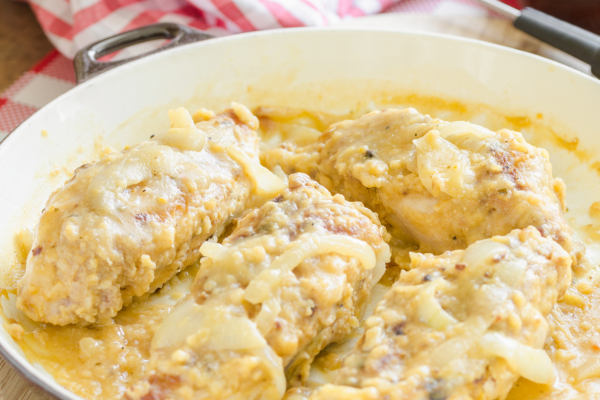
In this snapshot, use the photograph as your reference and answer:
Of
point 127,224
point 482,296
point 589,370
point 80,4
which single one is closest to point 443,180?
point 482,296

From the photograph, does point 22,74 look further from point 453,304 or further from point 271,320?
point 453,304

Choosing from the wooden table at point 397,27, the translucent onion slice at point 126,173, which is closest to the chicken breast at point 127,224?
the translucent onion slice at point 126,173

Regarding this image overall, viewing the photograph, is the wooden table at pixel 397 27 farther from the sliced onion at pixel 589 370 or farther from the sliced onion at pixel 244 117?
the sliced onion at pixel 589 370

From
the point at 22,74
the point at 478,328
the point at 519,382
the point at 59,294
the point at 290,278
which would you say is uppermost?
the point at 478,328

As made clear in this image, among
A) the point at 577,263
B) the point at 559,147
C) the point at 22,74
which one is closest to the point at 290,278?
the point at 577,263

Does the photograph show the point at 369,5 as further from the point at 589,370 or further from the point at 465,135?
the point at 589,370
